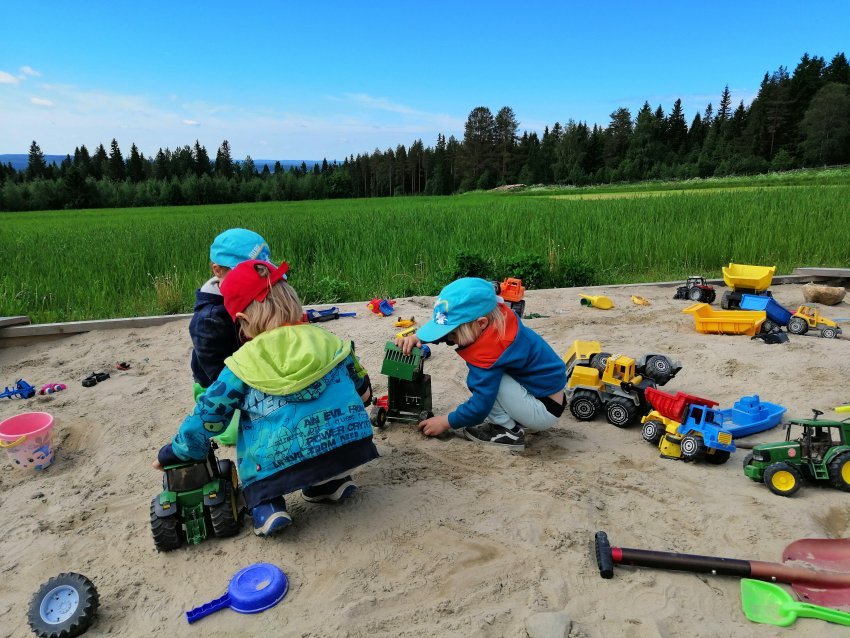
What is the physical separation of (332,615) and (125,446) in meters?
2.05

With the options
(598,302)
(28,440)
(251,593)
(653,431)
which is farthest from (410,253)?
(251,593)

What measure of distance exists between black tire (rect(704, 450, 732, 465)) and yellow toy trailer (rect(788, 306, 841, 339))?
7.79 feet

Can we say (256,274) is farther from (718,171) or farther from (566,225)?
(718,171)

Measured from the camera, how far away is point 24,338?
5.15 m

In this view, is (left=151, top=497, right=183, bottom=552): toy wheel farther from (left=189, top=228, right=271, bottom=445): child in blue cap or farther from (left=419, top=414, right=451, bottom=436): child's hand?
(left=419, top=414, right=451, bottom=436): child's hand

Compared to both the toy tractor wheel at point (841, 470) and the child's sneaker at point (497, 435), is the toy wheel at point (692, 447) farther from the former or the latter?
the child's sneaker at point (497, 435)

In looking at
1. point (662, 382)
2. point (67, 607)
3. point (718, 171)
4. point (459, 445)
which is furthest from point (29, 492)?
point (718, 171)

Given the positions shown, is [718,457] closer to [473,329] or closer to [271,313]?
[473,329]

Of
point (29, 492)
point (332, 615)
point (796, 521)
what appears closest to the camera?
point (332, 615)

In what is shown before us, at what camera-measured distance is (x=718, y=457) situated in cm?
279

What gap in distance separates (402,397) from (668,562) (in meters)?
1.78

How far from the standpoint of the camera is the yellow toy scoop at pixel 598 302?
5.70 meters

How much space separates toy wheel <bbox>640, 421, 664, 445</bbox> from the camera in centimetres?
295

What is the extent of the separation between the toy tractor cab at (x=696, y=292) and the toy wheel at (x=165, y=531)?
542 centimetres
